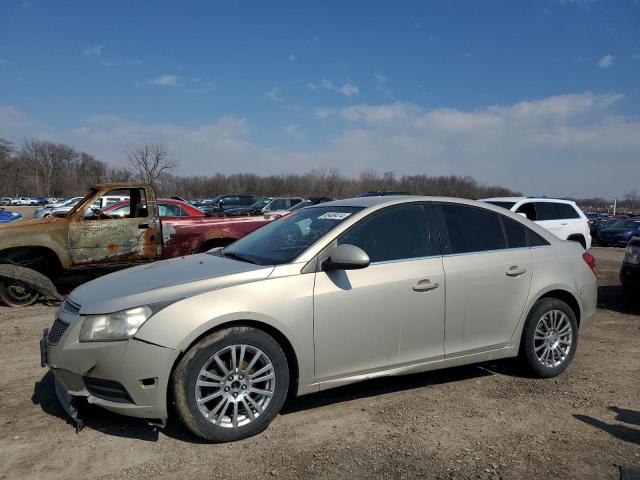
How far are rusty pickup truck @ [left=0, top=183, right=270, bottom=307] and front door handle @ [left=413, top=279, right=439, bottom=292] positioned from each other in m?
5.76

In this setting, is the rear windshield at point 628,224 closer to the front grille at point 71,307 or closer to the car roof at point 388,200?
the car roof at point 388,200

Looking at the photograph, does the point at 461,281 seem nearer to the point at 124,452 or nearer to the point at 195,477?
the point at 195,477

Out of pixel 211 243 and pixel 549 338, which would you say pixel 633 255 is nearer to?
pixel 549 338

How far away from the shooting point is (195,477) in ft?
9.60

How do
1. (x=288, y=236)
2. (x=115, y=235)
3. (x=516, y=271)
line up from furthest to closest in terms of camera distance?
1. (x=115, y=235)
2. (x=516, y=271)
3. (x=288, y=236)

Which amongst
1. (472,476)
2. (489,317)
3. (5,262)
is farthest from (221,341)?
(5,262)

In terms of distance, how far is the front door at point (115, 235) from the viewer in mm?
8109

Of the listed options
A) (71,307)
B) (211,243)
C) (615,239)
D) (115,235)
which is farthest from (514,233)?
(615,239)

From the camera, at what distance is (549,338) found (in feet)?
15.2

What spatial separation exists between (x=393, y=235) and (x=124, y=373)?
7.39ft

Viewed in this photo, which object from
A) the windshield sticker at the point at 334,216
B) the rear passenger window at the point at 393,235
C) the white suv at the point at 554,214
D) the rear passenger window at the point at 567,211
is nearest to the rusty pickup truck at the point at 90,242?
the windshield sticker at the point at 334,216

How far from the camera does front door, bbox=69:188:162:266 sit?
26.6 feet

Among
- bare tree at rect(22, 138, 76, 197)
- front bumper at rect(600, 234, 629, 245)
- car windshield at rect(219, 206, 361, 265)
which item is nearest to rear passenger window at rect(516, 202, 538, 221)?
car windshield at rect(219, 206, 361, 265)

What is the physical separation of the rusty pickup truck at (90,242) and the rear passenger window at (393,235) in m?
5.48
